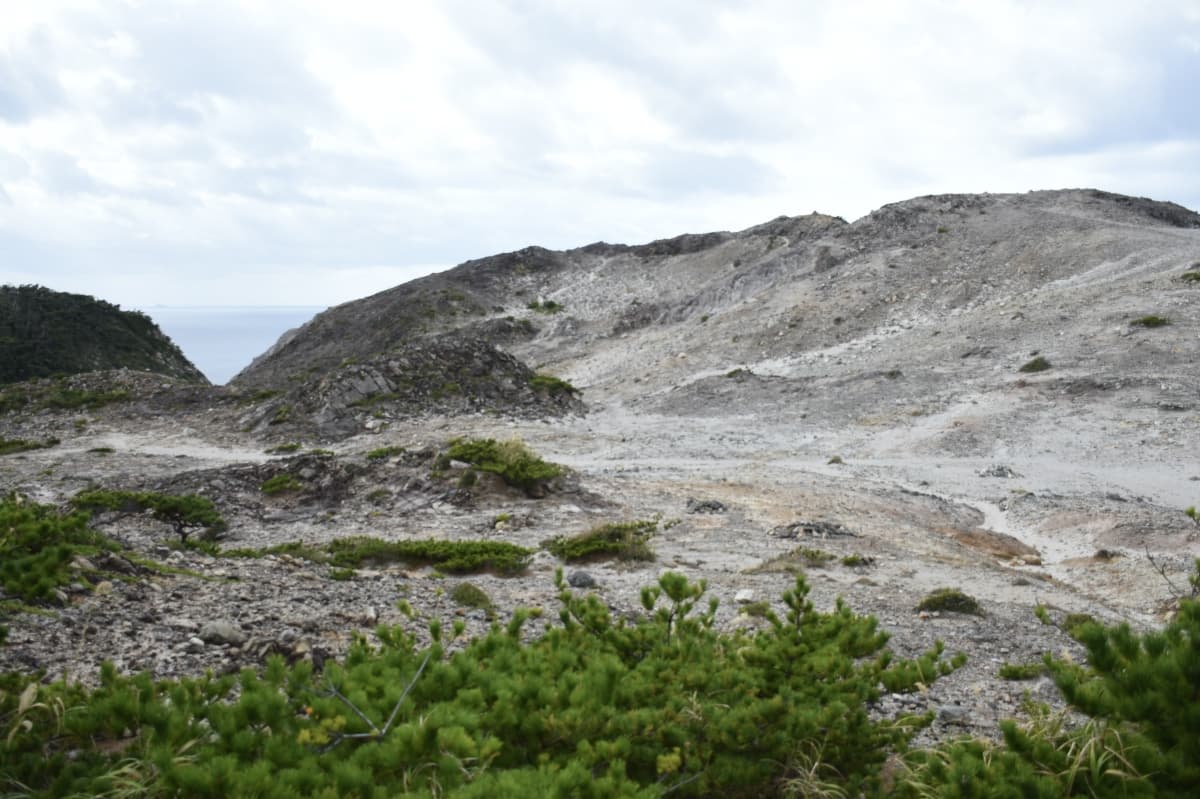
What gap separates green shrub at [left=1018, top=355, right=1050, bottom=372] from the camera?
29487 mm

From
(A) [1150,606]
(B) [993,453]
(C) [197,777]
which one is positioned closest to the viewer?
(C) [197,777]

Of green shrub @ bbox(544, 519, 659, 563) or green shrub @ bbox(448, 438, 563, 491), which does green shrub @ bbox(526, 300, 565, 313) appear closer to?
green shrub @ bbox(448, 438, 563, 491)

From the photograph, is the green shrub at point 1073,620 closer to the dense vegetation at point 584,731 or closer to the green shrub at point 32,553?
the dense vegetation at point 584,731

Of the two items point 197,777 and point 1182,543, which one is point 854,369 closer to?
point 1182,543

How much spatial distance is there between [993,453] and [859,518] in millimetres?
8917

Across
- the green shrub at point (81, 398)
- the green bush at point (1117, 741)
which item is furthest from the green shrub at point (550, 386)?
the green bush at point (1117, 741)

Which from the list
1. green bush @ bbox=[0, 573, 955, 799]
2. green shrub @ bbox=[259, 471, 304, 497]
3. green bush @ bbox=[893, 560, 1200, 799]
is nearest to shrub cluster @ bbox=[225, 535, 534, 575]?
green shrub @ bbox=[259, 471, 304, 497]

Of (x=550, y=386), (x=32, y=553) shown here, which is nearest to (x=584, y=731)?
(x=32, y=553)

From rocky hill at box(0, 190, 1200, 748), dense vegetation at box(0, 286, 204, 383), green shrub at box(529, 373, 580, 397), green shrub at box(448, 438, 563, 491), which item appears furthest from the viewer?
dense vegetation at box(0, 286, 204, 383)

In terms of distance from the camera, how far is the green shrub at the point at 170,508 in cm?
1513

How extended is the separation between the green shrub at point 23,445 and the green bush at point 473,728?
30.0 m

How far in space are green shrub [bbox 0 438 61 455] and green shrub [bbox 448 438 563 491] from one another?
1935 cm

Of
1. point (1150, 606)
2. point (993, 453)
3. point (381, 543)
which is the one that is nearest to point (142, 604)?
point (381, 543)

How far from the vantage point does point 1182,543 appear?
45.0 ft
